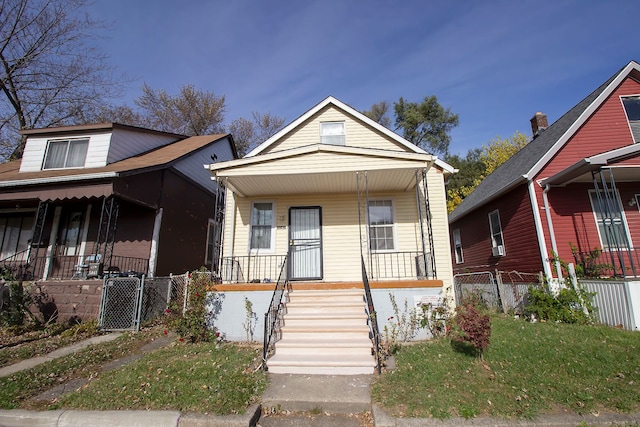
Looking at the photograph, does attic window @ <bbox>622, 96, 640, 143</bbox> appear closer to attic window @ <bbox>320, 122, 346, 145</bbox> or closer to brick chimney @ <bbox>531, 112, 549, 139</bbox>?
brick chimney @ <bbox>531, 112, 549, 139</bbox>

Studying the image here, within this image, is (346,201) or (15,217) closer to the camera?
Answer: (346,201)

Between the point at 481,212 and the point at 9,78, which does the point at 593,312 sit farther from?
the point at 9,78

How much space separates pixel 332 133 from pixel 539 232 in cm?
731

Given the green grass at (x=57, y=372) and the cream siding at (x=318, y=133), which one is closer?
the green grass at (x=57, y=372)

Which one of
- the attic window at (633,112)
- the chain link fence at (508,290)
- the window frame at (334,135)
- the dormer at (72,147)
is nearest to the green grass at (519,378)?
the chain link fence at (508,290)

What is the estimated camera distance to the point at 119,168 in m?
10.4

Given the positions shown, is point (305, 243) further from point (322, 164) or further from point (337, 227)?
point (322, 164)

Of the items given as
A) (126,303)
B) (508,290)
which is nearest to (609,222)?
(508,290)

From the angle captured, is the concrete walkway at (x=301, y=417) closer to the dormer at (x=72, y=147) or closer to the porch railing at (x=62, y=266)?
the porch railing at (x=62, y=266)

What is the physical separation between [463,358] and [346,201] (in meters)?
5.56

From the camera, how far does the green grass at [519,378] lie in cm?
365

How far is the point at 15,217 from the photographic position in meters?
12.3

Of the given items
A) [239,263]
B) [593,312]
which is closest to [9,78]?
[239,263]

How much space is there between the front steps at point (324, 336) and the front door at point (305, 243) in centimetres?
195
